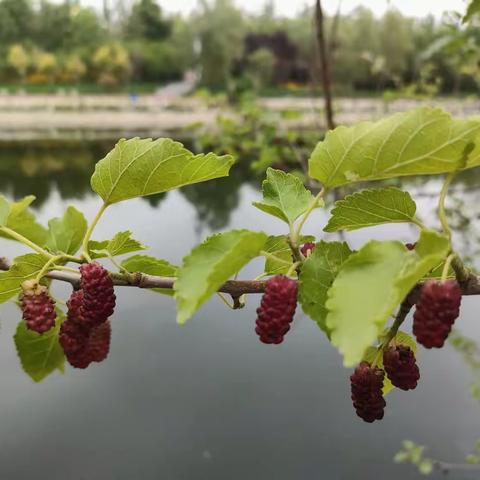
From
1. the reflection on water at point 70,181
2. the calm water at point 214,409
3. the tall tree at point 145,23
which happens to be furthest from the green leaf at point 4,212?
the tall tree at point 145,23

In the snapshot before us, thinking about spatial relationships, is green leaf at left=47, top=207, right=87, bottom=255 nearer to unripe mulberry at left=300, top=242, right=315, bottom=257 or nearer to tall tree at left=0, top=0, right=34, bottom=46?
unripe mulberry at left=300, top=242, right=315, bottom=257

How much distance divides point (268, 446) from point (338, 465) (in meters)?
0.48

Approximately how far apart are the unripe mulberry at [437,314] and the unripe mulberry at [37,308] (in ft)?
Answer: 0.87

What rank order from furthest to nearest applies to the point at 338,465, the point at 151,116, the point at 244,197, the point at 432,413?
the point at 151,116, the point at 244,197, the point at 432,413, the point at 338,465

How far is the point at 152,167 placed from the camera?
0.41 m

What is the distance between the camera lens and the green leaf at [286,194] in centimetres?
44

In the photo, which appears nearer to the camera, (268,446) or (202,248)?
(202,248)

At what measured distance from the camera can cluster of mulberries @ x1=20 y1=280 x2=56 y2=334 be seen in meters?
0.41

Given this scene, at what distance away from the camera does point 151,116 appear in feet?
62.4

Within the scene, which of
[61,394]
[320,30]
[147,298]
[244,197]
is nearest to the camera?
[320,30]

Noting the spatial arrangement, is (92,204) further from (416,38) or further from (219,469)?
(416,38)

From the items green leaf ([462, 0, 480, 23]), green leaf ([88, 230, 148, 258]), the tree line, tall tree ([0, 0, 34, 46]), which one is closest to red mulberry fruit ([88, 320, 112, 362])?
green leaf ([88, 230, 148, 258])

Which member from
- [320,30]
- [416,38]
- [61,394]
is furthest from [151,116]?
[320,30]

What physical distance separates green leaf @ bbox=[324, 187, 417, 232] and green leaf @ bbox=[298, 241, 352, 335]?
0.03 m
